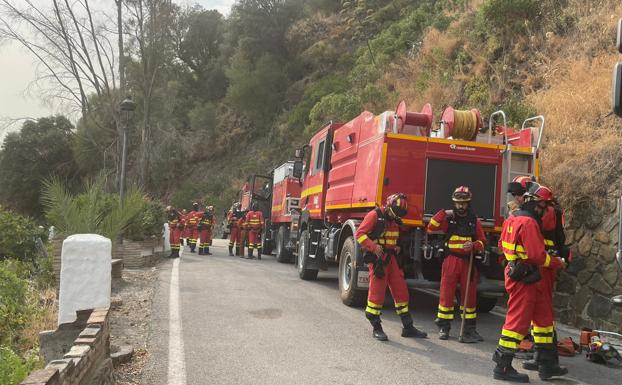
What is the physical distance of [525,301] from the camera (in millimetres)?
5199

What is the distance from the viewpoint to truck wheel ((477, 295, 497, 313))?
8.73 metres

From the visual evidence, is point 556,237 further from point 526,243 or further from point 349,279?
point 349,279

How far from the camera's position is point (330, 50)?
38.5m

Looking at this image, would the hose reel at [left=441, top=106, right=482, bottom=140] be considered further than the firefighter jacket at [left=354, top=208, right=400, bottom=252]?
Yes

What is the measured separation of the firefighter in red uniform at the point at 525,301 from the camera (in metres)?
5.13

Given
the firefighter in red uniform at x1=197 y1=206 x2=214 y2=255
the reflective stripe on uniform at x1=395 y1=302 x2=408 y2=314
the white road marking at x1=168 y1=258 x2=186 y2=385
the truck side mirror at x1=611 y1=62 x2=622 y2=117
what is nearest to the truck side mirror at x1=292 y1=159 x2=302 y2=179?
the white road marking at x1=168 y1=258 x2=186 y2=385

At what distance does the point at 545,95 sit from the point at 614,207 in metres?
5.14

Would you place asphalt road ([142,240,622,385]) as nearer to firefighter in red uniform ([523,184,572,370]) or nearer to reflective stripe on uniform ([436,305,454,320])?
reflective stripe on uniform ([436,305,454,320])

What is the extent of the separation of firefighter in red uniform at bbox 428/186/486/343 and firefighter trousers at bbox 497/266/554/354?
1.39 m

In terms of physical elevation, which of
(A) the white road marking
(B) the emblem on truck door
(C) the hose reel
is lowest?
(A) the white road marking

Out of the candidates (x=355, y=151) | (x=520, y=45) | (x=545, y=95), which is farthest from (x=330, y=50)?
(x=355, y=151)

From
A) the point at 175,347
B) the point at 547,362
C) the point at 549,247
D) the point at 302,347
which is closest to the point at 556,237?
the point at 549,247

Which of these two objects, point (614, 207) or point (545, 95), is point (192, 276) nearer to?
point (614, 207)

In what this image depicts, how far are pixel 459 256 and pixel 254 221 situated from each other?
35.4 feet
